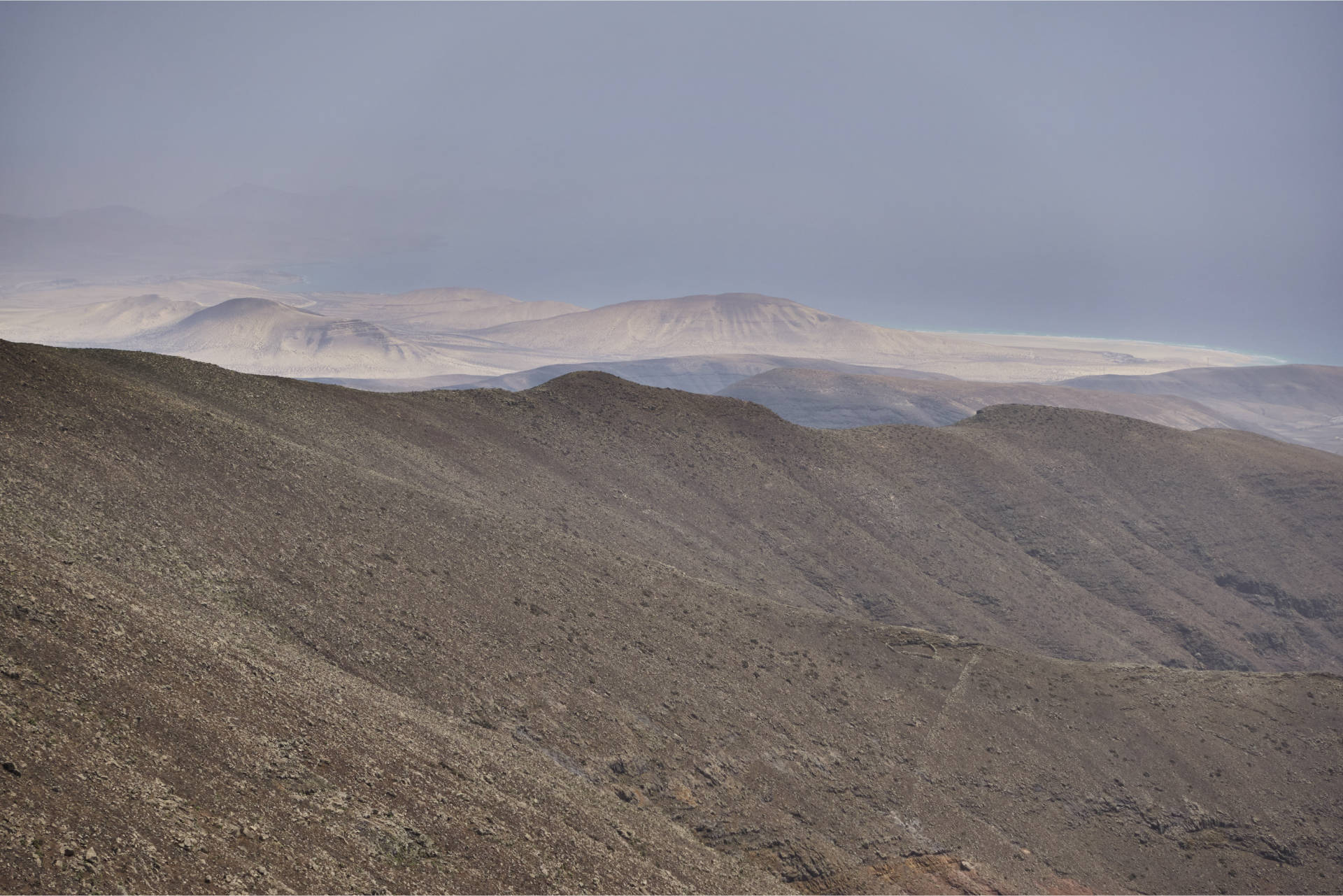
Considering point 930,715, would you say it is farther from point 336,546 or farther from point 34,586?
point 34,586

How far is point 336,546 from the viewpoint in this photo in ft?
93.9

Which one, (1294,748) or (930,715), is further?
(1294,748)

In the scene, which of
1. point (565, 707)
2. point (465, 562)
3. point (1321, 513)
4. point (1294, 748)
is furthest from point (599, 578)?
point (1321, 513)

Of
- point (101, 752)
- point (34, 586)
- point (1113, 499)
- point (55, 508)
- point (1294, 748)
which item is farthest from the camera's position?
point (1113, 499)

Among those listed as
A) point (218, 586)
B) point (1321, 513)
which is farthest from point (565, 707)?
point (1321, 513)

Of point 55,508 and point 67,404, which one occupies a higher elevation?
point 67,404

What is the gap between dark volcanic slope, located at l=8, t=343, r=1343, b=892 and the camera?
15.4m

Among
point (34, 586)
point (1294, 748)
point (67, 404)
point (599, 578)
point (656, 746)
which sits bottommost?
point (1294, 748)

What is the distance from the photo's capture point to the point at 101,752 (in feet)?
45.6

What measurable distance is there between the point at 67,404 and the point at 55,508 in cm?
746

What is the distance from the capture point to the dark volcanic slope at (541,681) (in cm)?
1545

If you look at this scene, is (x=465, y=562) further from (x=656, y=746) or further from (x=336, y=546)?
(x=656, y=746)

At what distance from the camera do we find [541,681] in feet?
88.7

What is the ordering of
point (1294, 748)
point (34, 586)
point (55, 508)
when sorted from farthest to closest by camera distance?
point (1294, 748) < point (55, 508) < point (34, 586)
